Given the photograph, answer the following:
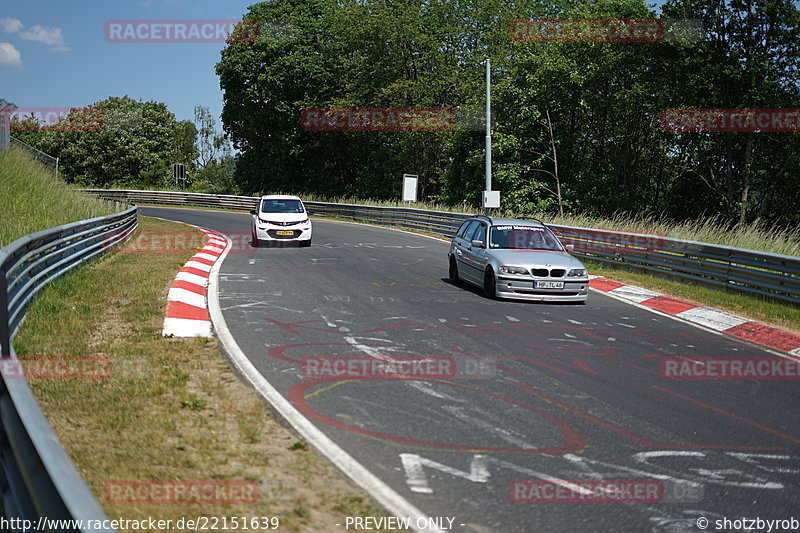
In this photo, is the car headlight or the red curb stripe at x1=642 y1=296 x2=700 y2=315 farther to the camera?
the red curb stripe at x1=642 y1=296 x2=700 y2=315

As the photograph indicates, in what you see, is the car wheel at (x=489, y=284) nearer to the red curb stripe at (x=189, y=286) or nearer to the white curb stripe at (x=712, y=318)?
the white curb stripe at (x=712, y=318)

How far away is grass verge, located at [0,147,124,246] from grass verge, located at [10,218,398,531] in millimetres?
5328

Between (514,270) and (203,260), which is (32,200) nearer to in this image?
(203,260)

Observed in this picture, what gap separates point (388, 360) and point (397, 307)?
3.71 m

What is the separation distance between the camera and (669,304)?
1404 centimetres

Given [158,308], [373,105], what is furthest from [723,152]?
[158,308]

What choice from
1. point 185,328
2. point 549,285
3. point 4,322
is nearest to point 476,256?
point 549,285

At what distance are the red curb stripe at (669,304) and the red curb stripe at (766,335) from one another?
4.46 ft

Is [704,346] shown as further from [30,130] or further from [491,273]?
[30,130]

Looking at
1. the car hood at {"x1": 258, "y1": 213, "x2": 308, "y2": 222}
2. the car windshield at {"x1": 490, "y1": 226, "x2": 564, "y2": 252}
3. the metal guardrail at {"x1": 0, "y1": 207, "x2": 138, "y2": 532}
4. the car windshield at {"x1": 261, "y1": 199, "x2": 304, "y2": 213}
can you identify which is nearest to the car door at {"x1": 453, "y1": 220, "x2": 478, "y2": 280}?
the car windshield at {"x1": 490, "y1": 226, "x2": 564, "y2": 252}

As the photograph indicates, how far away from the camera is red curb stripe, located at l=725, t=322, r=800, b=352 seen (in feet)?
35.0

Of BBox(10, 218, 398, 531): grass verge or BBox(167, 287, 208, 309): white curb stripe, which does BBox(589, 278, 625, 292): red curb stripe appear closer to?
BBox(167, 287, 208, 309): white curb stripe

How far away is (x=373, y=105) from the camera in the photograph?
189ft

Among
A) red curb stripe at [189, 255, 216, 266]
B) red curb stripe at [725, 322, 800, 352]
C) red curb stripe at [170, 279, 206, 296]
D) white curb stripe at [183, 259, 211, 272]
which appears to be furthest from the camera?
red curb stripe at [189, 255, 216, 266]
